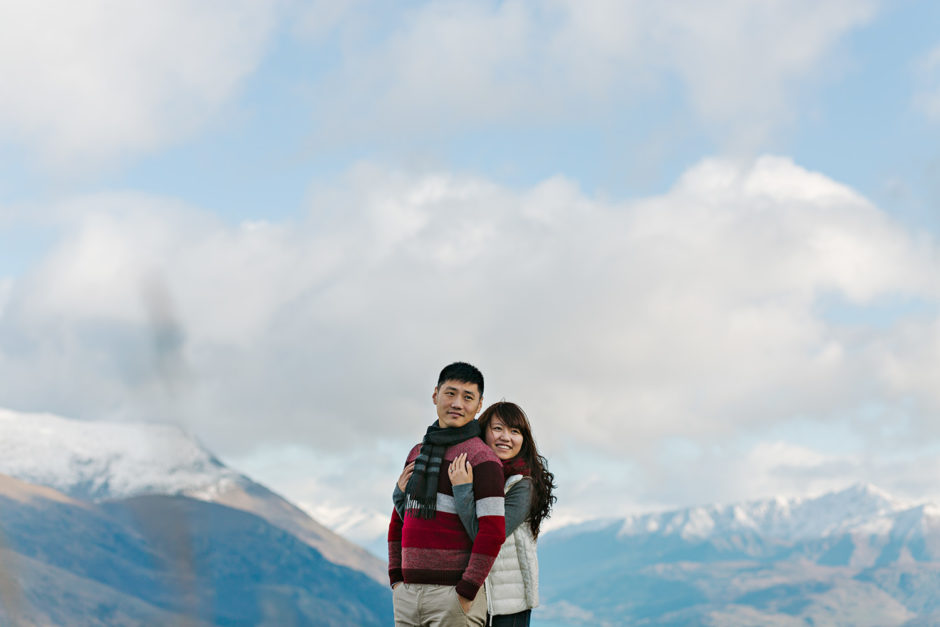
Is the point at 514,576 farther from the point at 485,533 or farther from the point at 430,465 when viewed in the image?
the point at 430,465

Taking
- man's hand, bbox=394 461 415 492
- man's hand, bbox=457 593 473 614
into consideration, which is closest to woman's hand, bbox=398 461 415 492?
man's hand, bbox=394 461 415 492

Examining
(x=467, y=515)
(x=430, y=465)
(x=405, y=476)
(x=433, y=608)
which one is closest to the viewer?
(x=467, y=515)

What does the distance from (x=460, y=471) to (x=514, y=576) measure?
1.53 meters

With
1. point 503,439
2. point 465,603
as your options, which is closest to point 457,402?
point 503,439

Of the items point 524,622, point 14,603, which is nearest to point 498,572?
point 524,622

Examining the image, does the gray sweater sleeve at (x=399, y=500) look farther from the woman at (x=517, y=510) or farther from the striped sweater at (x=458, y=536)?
the woman at (x=517, y=510)

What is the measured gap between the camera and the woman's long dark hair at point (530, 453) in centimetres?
986

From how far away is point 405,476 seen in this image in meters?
9.55

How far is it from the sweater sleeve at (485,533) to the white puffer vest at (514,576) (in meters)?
0.78

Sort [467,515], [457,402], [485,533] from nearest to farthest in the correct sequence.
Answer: [485,533], [467,515], [457,402]

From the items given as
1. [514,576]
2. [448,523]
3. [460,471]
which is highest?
[460,471]

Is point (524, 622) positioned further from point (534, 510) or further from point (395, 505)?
point (395, 505)

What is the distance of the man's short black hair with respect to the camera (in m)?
9.20

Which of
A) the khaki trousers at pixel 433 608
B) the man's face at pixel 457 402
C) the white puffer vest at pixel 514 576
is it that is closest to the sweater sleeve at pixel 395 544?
the khaki trousers at pixel 433 608
